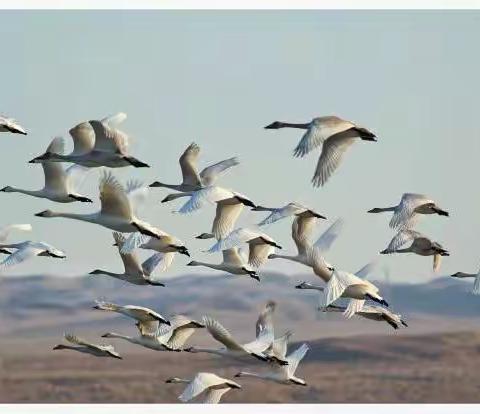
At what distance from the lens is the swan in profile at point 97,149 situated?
12.1m

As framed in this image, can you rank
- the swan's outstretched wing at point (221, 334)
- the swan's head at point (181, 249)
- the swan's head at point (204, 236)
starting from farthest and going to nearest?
the swan's head at point (204, 236) < the swan's head at point (181, 249) < the swan's outstretched wing at point (221, 334)

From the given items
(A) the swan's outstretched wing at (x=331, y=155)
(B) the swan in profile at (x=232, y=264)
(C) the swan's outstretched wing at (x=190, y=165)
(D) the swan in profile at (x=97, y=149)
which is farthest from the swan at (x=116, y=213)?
(B) the swan in profile at (x=232, y=264)

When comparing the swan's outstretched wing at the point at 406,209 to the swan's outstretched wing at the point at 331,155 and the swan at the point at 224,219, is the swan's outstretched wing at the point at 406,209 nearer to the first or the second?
the swan's outstretched wing at the point at 331,155

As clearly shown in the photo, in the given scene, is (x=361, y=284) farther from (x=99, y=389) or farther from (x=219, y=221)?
(x=99, y=389)

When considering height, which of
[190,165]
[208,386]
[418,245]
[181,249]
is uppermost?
[190,165]

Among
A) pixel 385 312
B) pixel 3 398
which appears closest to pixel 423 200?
pixel 385 312

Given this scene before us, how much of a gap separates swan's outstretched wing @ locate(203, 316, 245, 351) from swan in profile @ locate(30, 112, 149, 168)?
1.49 meters

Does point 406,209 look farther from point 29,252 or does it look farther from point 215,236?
point 29,252

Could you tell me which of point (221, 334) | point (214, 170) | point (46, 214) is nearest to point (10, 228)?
point (46, 214)

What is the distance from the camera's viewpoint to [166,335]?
575 inches

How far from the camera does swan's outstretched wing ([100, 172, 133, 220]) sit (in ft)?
40.2

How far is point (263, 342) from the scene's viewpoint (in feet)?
46.1

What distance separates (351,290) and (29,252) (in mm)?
3227

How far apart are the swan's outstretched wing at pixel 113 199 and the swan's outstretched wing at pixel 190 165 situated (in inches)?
75.5
